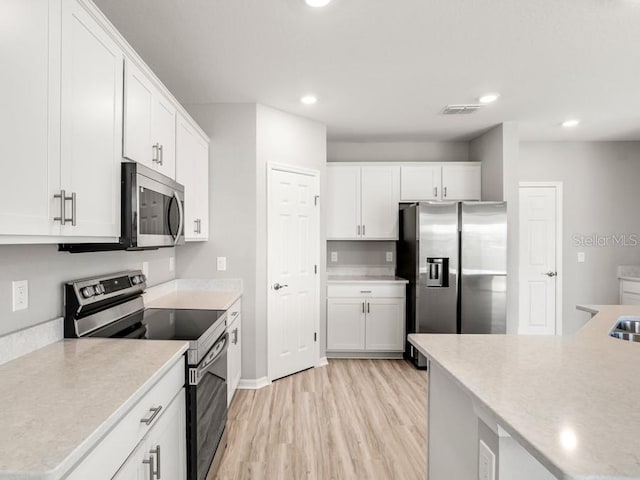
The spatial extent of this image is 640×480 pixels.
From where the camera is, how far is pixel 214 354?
193 cm

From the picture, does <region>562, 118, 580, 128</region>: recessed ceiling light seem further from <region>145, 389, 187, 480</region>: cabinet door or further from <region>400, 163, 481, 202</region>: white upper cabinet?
<region>145, 389, 187, 480</region>: cabinet door

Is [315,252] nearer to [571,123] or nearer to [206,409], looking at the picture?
[206,409]

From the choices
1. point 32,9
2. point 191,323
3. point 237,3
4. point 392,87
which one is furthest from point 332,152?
point 32,9

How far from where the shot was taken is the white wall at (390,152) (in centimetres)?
474

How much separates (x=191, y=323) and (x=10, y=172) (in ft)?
3.84

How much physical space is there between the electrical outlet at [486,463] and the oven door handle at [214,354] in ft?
3.91

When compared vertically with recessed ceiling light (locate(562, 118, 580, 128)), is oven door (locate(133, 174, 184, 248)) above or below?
below

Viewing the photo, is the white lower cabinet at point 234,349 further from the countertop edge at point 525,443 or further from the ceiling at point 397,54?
the countertop edge at point 525,443

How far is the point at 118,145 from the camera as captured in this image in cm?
165

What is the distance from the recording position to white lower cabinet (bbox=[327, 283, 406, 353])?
13.4 ft

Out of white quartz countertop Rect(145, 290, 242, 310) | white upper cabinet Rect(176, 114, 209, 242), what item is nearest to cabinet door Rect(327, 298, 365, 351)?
white quartz countertop Rect(145, 290, 242, 310)

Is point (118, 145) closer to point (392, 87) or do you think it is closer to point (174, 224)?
point (174, 224)

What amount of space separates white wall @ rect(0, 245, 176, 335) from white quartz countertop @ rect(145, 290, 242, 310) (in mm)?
572

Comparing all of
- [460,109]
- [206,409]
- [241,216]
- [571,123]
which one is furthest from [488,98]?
[206,409]
